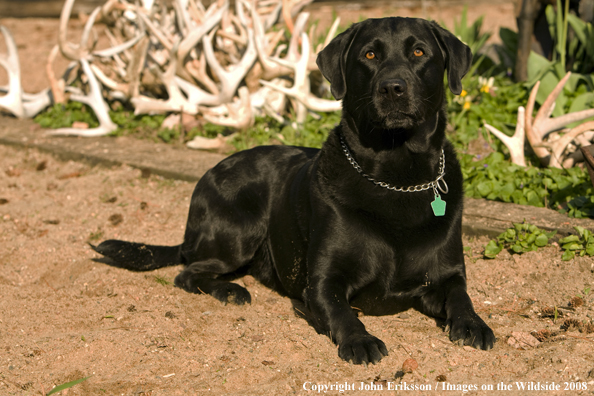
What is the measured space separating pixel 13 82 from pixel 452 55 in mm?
5719

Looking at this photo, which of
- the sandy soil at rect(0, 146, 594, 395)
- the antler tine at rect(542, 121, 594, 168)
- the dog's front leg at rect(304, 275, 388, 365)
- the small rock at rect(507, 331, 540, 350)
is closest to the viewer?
the sandy soil at rect(0, 146, 594, 395)

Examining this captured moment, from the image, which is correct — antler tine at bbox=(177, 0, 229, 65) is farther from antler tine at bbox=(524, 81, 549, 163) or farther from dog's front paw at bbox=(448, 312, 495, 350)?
dog's front paw at bbox=(448, 312, 495, 350)

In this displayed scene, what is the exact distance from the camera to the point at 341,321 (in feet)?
9.09

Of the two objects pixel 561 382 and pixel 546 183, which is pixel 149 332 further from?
pixel 546 183

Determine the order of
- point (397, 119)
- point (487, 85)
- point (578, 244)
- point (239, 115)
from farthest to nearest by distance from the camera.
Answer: point (239, 115)
point (487, 85)
point (578, 244)
point (397, 119)

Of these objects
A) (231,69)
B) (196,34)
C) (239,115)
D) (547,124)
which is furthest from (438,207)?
(196,34)

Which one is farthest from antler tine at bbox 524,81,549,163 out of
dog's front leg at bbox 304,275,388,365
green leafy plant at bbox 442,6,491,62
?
dog's front leg at bbox 304,275,388,365

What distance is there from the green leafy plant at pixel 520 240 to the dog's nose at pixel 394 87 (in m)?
1.36

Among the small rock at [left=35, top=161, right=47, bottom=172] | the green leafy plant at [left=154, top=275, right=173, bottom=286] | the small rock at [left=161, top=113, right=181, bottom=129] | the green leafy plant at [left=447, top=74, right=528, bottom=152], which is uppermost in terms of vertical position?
the green leafy plant at [left=447, top=74, right=528, bottom=152]

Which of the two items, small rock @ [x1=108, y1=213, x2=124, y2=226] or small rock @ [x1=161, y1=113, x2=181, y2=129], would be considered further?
small rock @ [x1=161, y1=113, x2=181, y2=129]

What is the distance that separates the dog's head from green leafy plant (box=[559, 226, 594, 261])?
118cm

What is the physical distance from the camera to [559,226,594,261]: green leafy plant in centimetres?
348

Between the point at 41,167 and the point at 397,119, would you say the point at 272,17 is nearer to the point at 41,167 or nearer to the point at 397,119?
the point at 41,167

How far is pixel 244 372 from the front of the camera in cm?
255
